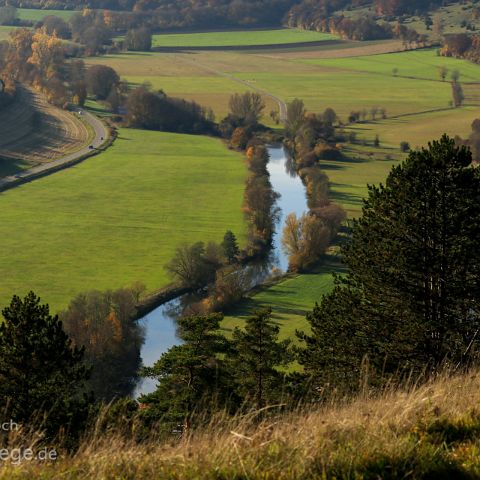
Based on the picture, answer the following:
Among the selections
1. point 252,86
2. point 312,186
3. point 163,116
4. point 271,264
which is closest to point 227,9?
point 252,86

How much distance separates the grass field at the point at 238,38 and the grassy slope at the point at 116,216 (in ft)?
224

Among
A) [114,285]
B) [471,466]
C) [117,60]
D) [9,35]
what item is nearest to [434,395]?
[471,466]

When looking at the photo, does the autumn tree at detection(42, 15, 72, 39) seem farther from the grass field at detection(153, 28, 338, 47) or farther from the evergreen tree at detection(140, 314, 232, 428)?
the evergreen tree at detection(140, 314, 232, 428)

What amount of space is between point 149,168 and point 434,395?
227ft

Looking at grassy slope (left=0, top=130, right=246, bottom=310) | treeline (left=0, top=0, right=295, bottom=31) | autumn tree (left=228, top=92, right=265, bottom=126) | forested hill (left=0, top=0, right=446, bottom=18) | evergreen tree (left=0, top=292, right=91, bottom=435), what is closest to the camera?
evergreen tree (left=0, top=292, right=91, bottom=435)

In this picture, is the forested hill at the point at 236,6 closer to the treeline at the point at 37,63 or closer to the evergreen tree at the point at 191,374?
the treeline at the point at 37,63

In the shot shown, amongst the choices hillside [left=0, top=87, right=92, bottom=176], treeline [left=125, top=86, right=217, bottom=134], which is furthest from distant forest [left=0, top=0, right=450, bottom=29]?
treeline [left=125, top=86, right=217, bottom=134]

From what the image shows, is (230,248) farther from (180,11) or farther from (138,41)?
(180,11)

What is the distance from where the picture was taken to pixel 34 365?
46.1 ft

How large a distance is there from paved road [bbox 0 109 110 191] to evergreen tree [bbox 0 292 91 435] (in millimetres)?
54927

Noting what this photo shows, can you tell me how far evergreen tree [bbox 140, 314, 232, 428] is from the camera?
53.1 feet

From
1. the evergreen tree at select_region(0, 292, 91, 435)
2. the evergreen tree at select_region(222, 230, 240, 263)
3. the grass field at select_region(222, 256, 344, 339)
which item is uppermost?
the evergreen tree at select_region(0, 292, 91, 435)

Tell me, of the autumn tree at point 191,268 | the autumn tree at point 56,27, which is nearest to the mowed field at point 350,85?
the autumn tree at point 56,27

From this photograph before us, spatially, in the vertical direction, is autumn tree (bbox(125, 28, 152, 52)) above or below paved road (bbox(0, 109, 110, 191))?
above
